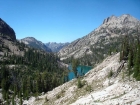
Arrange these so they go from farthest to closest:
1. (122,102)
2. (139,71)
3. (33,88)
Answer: (33,88)
(139,71)
(122,102)

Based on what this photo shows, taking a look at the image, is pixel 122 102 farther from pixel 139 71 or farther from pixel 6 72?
pixel 6 72

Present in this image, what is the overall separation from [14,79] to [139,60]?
5181 inches

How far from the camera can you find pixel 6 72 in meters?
167

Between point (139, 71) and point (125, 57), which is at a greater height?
point (125, 57)

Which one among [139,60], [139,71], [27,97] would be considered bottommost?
[27,97]

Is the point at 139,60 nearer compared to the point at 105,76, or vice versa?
the point at 139,60

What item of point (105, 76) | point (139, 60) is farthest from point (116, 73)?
point (139, 60)

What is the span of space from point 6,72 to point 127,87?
148m

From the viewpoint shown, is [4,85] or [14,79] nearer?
[4,85]

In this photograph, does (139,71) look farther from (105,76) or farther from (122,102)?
(122,102)

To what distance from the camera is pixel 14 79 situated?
163 meters

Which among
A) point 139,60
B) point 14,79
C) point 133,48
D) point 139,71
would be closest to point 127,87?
point 139,71

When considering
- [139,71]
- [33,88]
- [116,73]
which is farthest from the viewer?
[33,88]

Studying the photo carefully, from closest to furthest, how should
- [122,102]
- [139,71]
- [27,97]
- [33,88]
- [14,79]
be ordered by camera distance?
[122,102], [139,71], [27,97], [33,88], [14,79]
